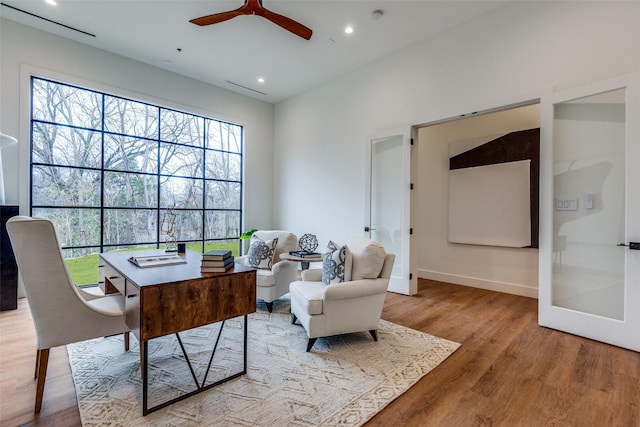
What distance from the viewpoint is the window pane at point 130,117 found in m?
4.45

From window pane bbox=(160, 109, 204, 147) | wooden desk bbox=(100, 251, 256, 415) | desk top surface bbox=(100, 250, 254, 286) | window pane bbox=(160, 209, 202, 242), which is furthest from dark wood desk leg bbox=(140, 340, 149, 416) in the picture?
window pane bbox=(160, 109, 204, 147)

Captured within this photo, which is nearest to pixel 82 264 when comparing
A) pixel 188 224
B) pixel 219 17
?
pixel 188 224

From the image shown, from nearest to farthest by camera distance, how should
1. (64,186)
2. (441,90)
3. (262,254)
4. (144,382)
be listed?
(144,382)
(262,254)
(441,90)
(64,186)

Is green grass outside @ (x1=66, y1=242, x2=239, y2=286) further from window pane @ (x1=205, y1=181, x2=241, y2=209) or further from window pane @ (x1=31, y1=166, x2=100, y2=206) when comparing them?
window pane @ (x1=205, y1=181, x2=241, y2=209)

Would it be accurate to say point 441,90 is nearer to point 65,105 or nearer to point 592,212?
point 592,212

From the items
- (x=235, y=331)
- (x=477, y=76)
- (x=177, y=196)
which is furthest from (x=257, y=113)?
(x=235, y=331)

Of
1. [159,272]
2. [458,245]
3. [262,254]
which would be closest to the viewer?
[159,272]

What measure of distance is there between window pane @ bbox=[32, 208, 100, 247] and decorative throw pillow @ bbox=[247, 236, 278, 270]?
255 cm

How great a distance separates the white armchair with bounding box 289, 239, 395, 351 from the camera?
244 centimetres

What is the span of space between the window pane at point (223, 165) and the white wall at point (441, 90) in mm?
884

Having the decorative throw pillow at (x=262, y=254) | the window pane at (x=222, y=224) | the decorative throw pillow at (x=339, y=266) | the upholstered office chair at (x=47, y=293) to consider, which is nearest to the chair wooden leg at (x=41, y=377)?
the upholstered office chair at (x=47, y=293)

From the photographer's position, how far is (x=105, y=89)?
4.30m

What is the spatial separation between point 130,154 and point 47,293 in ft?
11.7

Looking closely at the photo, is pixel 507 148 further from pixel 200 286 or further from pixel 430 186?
pixel 200 286
